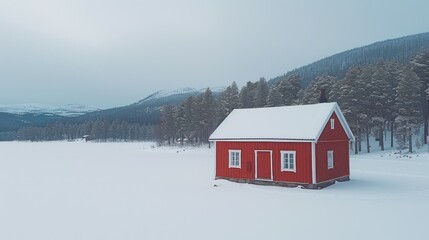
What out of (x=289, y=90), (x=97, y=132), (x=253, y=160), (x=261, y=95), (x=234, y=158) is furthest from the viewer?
(x=97, y=132)

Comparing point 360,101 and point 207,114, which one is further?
point 207,114

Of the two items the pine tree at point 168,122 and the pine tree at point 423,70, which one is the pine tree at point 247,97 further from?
the pine tree at point 423,70

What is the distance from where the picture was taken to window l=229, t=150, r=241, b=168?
1039 inches

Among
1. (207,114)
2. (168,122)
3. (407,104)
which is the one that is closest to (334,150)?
(407,104)

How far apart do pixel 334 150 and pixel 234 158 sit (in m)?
6.91

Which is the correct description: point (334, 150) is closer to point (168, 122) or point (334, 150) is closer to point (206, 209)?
point (206, 209)

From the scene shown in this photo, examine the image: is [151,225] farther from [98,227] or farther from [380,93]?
[380,93]

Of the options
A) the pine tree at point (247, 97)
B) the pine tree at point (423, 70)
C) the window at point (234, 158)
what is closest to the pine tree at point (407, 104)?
the pine tree at point (423, 70)

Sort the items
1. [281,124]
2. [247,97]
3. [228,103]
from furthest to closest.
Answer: [247,97]
[228,103]
[281,124]

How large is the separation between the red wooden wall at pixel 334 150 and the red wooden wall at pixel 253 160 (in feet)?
2.57

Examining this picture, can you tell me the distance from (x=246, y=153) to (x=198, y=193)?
5.90 m

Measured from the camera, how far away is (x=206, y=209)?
16.7 meters

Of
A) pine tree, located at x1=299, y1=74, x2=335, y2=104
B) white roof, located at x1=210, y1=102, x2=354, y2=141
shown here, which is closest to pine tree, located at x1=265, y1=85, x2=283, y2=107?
pine tree, located at x1=299, y1=74, x2=335, y2=104

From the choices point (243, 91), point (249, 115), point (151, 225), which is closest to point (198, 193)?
point (151, 225)
